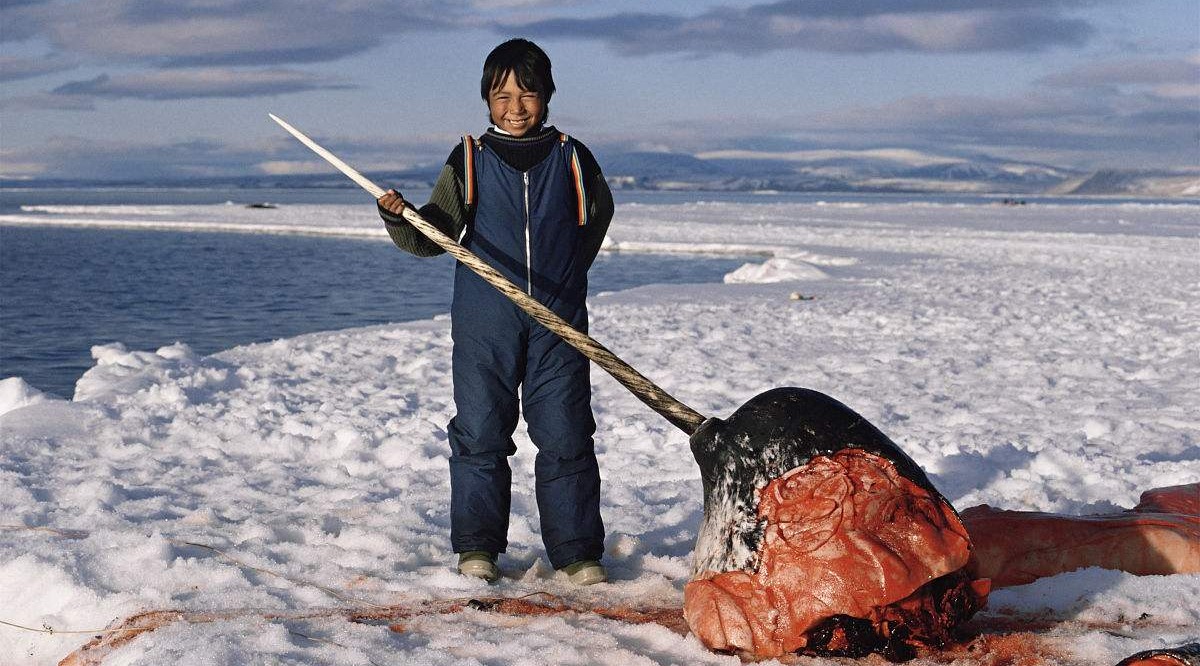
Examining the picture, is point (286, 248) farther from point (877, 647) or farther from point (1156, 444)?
point (877, 647)

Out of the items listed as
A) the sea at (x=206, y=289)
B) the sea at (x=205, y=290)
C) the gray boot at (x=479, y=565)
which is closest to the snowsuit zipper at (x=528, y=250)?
the gray boot at (x=479, y=565)

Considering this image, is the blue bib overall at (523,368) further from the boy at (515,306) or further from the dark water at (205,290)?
the dark water at (205,290)

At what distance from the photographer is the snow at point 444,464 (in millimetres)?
3057

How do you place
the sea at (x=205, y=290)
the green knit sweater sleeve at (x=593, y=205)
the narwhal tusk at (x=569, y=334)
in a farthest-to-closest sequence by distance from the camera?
the sea at (x=205, y=290), the green knit sweater sleeve at (x=593, y=205), the narwhal tusk at (x=569, y=334)

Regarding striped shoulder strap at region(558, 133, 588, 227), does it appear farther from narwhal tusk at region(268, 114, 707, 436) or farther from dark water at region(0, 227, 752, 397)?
dark water at region(0, 227, 752, 397)

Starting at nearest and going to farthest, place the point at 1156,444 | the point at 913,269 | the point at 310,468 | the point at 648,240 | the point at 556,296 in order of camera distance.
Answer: the point at 556,296
the point at 310,468
the point at 1156,444
the point at 913,269
the point at 648,240

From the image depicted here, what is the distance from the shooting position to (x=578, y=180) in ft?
11.6

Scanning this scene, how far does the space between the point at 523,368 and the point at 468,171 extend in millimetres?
654

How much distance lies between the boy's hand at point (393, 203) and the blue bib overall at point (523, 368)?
0.76ft

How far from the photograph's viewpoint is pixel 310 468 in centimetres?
519

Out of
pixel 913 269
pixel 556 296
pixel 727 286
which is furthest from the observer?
pixel 913 269

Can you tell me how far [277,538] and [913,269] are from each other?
14.1m

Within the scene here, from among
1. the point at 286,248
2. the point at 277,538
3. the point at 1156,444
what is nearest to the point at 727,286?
the point at 1156,444

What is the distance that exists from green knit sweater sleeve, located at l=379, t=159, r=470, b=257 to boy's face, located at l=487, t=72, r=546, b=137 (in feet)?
0.77
